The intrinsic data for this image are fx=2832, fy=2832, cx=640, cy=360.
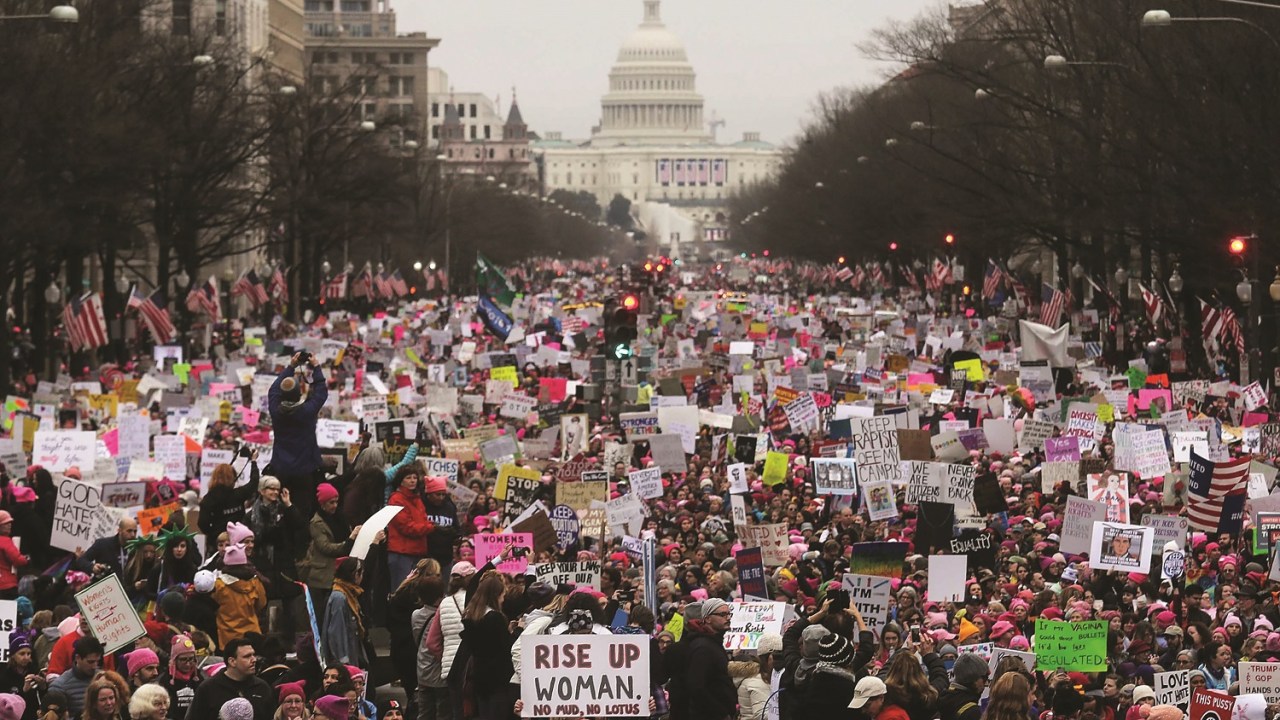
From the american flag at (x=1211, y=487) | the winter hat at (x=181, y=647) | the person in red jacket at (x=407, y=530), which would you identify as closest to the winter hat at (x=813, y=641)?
the winter hat at (x=181, y=647)

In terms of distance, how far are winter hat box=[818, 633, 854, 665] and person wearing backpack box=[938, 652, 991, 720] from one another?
1.58ft

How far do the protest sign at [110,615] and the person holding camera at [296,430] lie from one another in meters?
4.82

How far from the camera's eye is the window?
76312mm

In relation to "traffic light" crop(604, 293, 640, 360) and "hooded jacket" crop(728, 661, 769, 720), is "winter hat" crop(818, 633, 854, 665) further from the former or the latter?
"traffic light" crop(604, 293, 640, 360)

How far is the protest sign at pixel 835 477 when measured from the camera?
23781 mm

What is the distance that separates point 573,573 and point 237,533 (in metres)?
2.11

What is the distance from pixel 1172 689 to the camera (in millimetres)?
14156

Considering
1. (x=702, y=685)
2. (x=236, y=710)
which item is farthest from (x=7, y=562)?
(x=236, y=710)

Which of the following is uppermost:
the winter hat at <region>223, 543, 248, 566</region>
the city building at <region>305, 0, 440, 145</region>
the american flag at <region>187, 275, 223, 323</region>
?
the city building at <region>305, 0, 440, 145</region>

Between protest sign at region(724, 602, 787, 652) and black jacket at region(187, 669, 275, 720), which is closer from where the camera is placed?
black jacket at region(187, 669, 275, 720)

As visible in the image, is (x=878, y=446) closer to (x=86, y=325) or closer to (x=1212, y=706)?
(x=1212, y=706)

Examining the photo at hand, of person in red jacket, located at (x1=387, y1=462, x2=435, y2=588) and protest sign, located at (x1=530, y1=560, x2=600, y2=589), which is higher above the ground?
person in red jacket, located at (x1=387, y1=462, x2=435, y2=588)

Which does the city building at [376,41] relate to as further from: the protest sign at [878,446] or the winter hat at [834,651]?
the winter hat at [834,651]

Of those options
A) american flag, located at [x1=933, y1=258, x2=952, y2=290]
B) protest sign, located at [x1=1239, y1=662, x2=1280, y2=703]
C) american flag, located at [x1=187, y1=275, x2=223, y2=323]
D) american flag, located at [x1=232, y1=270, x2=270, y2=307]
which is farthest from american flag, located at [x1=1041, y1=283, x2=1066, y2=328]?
protest sign, located at [x1=1239, y1=662, x2=1280, y2=703]
